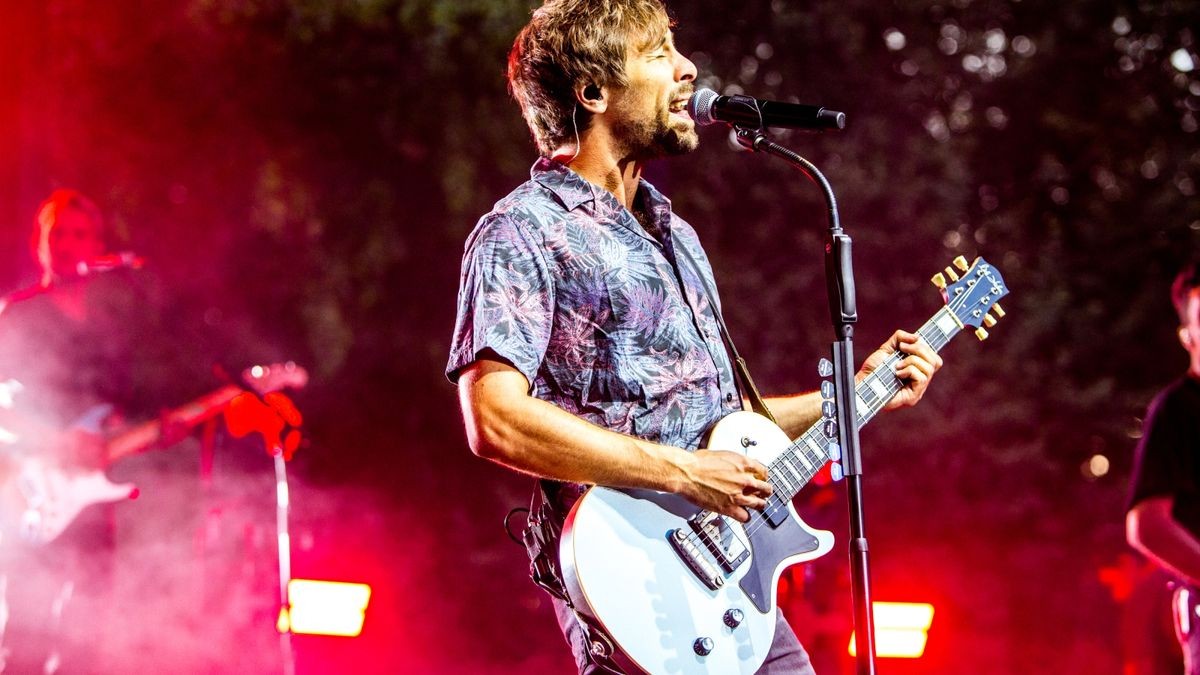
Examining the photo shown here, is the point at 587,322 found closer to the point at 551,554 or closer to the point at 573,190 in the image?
the point at 573,190

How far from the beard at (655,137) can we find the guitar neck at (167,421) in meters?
4.69

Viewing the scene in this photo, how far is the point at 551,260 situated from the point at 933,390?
598cm

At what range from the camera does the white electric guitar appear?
223 centimetres

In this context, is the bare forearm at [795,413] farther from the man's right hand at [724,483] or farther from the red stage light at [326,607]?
the red stage light at [326,607]

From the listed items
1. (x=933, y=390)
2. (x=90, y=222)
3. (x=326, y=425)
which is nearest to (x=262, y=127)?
(x=90, y=222)

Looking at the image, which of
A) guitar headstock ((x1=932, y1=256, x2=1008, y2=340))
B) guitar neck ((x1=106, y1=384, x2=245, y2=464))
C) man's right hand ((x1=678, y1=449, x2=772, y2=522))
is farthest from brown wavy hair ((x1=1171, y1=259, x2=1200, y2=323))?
guitar neck ((x1=106, y1=384, x2=245, y2=464))

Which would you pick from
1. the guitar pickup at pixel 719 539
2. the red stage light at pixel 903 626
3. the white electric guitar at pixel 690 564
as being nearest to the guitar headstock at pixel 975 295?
the white electric guitar at pixel 690 564

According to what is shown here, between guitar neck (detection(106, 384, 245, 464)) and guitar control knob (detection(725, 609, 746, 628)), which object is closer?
guitar control knob (detection(725, 609, 746, 628))

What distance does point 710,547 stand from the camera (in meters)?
2.39

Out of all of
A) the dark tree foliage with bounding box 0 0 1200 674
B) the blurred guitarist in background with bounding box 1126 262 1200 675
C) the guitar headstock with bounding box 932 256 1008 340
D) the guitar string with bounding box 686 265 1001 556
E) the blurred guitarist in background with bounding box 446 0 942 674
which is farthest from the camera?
the dark tree foliage with bounding box 0 0 1200 674

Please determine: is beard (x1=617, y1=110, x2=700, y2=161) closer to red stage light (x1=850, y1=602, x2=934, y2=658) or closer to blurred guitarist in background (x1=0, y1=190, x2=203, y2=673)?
red stage light (x1=850, y1=602, x2=934, y2=658)

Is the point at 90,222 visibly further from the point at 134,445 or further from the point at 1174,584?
the point at 1174,584

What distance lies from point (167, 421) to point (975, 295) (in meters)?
5.22

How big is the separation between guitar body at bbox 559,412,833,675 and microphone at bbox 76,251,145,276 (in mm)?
5202
